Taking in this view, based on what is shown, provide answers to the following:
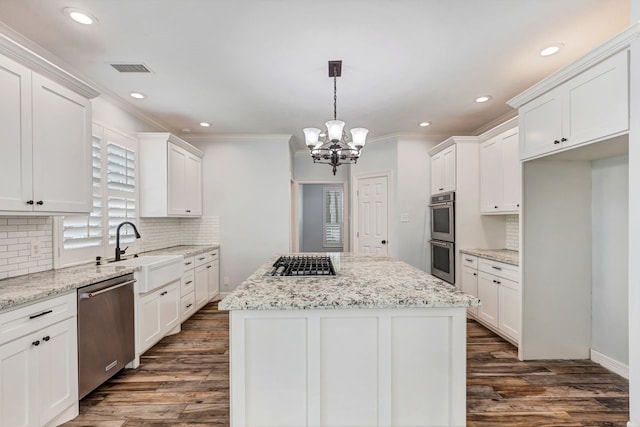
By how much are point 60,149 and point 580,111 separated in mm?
3605

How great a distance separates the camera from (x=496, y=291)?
3330 mm

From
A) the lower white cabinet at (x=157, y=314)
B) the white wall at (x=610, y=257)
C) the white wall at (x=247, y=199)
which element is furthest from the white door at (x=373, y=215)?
the lower white cabinet at (x=157, y=314)

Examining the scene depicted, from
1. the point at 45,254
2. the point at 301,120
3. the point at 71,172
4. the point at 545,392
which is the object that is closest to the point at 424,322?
the point at 545,392

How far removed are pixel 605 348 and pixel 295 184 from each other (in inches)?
182

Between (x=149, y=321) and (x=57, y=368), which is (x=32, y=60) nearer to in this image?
(x=57, y=368)

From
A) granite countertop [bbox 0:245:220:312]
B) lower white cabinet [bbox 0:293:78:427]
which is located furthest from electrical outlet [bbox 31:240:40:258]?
lower white cabinet [bbox 0:293:78:427]

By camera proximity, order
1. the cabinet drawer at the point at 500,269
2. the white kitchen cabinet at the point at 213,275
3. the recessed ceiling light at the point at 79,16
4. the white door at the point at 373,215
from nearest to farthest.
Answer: the recessed ceiling light at the point at 79,16 < the cabinet drawer at the point at 500,269 < the white kitchen cabinet at the point at 213,275 < the white door at the point at 373,215

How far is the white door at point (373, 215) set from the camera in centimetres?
513

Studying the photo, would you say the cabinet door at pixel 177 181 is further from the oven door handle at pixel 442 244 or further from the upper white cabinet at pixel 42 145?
the oven door handle at pixel 442 244

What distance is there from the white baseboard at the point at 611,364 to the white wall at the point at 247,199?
3.71 meters

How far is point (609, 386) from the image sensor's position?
7.83ft

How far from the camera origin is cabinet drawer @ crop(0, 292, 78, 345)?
161 centimetres

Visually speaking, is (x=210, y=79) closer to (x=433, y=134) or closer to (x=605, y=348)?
(x=433, y=134)

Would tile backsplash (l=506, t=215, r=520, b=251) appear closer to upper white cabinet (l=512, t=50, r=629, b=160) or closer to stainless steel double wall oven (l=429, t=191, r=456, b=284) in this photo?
stainless steel double wall oven (l=429, t=191, r=456, b=284)
